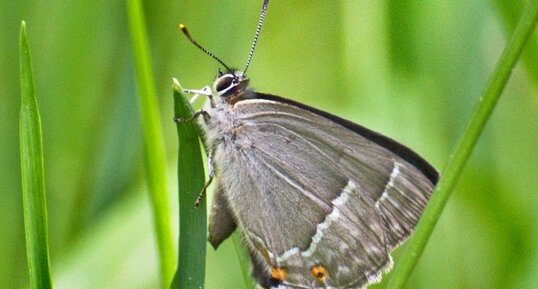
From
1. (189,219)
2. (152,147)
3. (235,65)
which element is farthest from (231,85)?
(189,219)

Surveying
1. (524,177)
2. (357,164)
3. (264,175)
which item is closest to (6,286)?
(264,175)

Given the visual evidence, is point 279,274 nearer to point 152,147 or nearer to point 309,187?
point 309,187

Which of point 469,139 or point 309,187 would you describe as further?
point 309,187

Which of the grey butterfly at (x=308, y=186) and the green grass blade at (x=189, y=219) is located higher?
the green grass blade at (x=189, y=219)

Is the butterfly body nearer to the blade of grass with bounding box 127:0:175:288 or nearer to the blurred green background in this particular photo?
the blurred green background

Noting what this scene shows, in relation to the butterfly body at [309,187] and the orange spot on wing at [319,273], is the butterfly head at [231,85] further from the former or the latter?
the orange spot on wing at [319,273]

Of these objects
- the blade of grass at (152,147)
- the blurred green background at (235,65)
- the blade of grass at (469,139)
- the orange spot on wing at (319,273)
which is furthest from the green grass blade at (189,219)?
the orange spot on wing at (319,273)

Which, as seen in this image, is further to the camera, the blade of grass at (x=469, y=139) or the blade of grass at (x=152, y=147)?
the blade of grass at (x=152, y=147)
